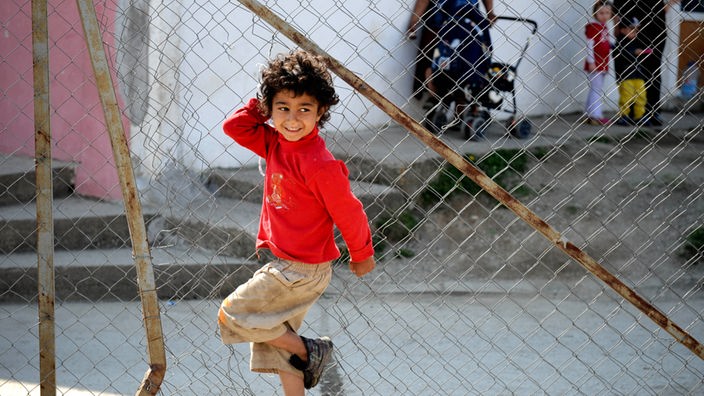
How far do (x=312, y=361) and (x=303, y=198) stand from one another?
2.09 ft

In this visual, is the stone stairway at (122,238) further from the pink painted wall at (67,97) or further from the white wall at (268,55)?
the white wall at (268,55)

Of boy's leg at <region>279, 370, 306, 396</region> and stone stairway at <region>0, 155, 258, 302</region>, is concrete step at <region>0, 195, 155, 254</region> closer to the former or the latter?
stone stairway at <region>0, 155, 258, 302</region>

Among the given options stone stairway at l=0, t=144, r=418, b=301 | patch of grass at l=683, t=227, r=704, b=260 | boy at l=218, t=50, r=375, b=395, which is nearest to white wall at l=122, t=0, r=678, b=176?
stone stairway at l=0, t=144, r=418, b=301

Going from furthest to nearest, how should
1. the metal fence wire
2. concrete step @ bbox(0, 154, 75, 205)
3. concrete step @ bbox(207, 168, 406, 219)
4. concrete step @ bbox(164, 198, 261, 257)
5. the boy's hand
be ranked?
concrete step @ bbox(0, 154, 75, 205) < concrete step @ bbox(207, 168, 406, 219) < concrete step @ bbox(164, 198, 261, 257) < the metal fence wire < the boy's hand

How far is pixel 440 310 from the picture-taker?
5254 mm

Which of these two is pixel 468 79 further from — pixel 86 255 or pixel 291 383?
pixel 291 383

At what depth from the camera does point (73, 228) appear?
232 inches

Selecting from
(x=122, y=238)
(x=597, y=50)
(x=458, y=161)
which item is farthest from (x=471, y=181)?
(x=458, y=161)

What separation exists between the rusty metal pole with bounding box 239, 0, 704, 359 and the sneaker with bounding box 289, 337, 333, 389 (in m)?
0.85

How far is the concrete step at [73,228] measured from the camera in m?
5.77

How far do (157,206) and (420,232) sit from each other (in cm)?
186

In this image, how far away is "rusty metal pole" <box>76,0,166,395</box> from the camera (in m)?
2.94

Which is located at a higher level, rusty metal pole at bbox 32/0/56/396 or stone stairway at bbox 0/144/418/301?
rusty metal pole at bbox 32/0/56/396

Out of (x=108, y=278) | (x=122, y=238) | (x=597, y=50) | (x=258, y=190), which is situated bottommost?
(x=108, y=278)
